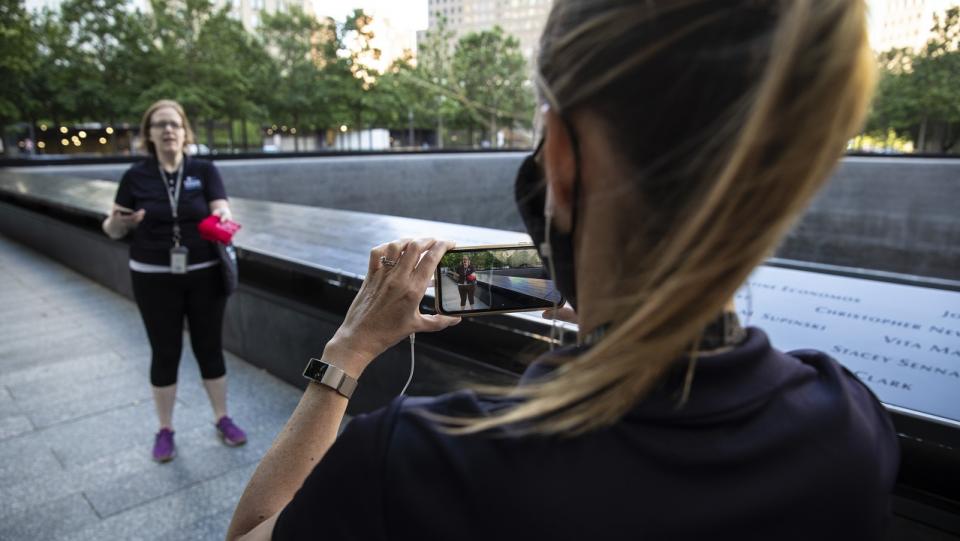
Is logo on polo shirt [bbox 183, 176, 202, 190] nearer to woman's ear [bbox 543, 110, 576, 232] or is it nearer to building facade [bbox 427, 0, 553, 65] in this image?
building facade [bbox 427, 0, 553, 65]

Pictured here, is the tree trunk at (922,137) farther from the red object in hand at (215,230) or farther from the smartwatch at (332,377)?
the smartwatch at (332,377)

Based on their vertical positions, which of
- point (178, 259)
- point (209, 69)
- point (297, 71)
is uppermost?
point (297, 71)

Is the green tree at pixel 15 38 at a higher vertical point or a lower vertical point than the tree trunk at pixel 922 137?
higher

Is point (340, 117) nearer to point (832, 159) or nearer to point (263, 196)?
point (263, 196)

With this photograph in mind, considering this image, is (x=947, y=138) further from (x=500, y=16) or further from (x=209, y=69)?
(x=209, y=69)

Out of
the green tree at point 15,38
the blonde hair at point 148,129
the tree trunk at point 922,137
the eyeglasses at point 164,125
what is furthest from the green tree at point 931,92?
the green tree at point 15,38

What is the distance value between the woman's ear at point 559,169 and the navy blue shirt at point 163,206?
339cm

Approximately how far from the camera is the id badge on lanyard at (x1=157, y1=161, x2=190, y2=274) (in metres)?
3.62

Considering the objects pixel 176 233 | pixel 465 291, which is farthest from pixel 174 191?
pixel 465 291

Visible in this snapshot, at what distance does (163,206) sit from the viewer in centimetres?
371

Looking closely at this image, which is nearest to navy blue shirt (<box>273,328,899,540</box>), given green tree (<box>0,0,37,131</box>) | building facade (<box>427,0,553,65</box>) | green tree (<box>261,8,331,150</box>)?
building facade (<box>427,0,553,65</box>)

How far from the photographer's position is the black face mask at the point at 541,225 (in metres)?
0.79

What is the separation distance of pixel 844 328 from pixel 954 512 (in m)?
0.74

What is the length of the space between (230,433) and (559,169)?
374 cm
